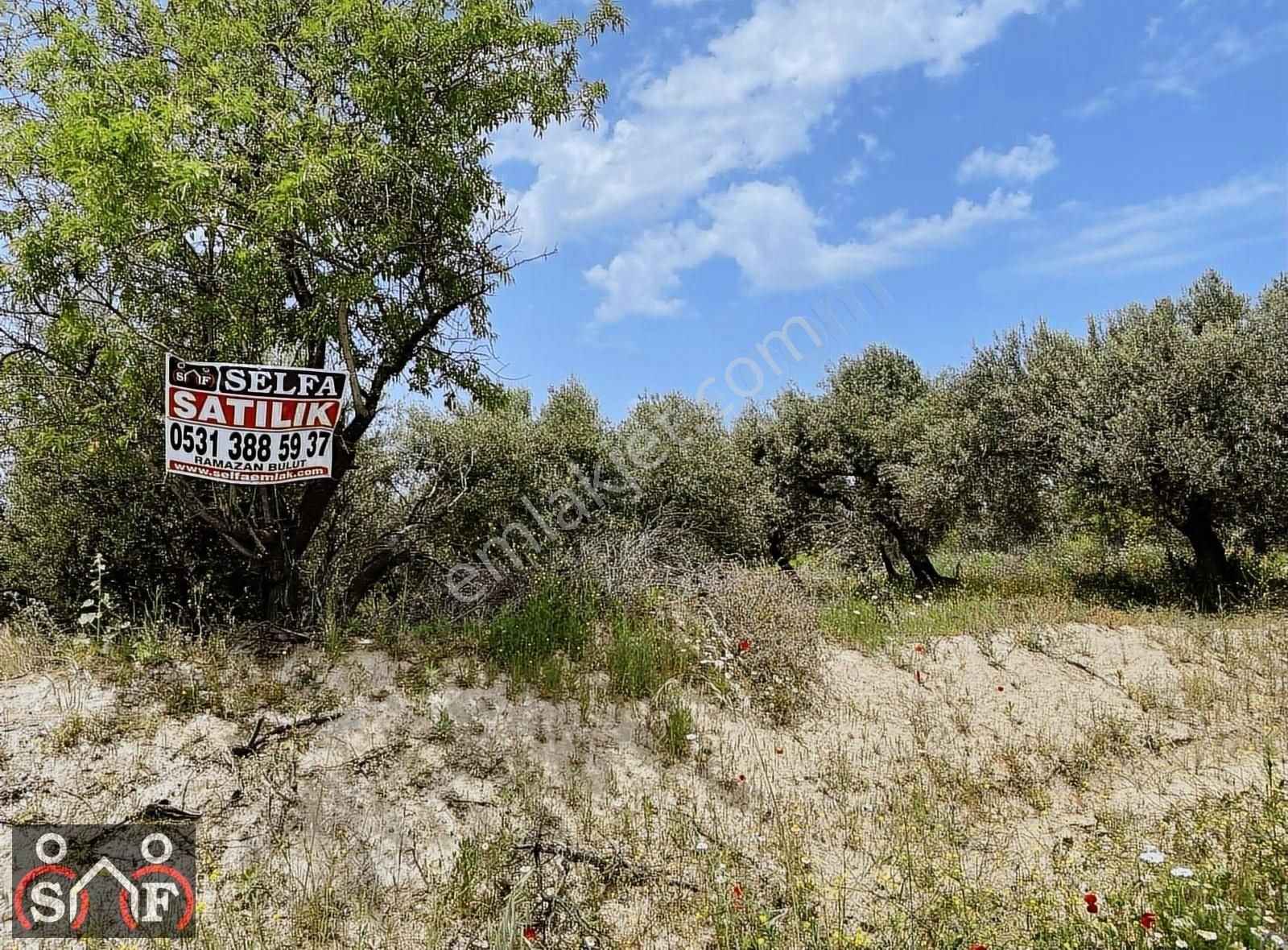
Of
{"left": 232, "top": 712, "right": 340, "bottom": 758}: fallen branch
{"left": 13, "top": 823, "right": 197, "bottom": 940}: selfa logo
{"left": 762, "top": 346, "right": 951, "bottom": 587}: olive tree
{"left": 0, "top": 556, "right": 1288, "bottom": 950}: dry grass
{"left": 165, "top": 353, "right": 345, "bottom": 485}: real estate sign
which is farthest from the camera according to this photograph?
{"left": 762, "top": 346, "right": 951, "bottom": 587}: olive tree

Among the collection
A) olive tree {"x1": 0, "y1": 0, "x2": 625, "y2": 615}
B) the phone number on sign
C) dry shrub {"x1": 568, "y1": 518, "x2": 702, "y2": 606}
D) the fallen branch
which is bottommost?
the fallen branch

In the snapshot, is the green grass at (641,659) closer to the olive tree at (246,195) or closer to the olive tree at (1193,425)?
the olive tree at (246,195)

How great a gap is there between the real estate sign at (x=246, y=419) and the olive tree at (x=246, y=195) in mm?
500

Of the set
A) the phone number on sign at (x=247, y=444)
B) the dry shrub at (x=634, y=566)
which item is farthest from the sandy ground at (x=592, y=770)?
the phone number on sign at (x=247, y=444)

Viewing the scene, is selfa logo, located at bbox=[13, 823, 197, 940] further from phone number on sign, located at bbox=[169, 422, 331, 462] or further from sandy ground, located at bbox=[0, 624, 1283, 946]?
phone number on sign, located at bbox=[169, 422, 331, 462]

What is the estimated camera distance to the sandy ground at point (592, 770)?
4.26 meters

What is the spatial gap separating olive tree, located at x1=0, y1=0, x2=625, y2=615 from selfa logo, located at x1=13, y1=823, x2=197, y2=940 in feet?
9.67

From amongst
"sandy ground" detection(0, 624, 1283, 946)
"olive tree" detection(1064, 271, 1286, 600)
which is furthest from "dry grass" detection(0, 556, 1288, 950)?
"olive tree" detection(1064, 271, 1286, 600)

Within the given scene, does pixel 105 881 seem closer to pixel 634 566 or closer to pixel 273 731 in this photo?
pixel 273 731

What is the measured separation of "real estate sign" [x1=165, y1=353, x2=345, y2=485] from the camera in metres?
5.40

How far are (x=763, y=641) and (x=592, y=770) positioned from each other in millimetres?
2272

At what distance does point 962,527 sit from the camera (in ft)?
50.8

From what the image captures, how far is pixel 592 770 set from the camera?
16.8ft

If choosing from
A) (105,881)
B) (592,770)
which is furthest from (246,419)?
(592,770)
